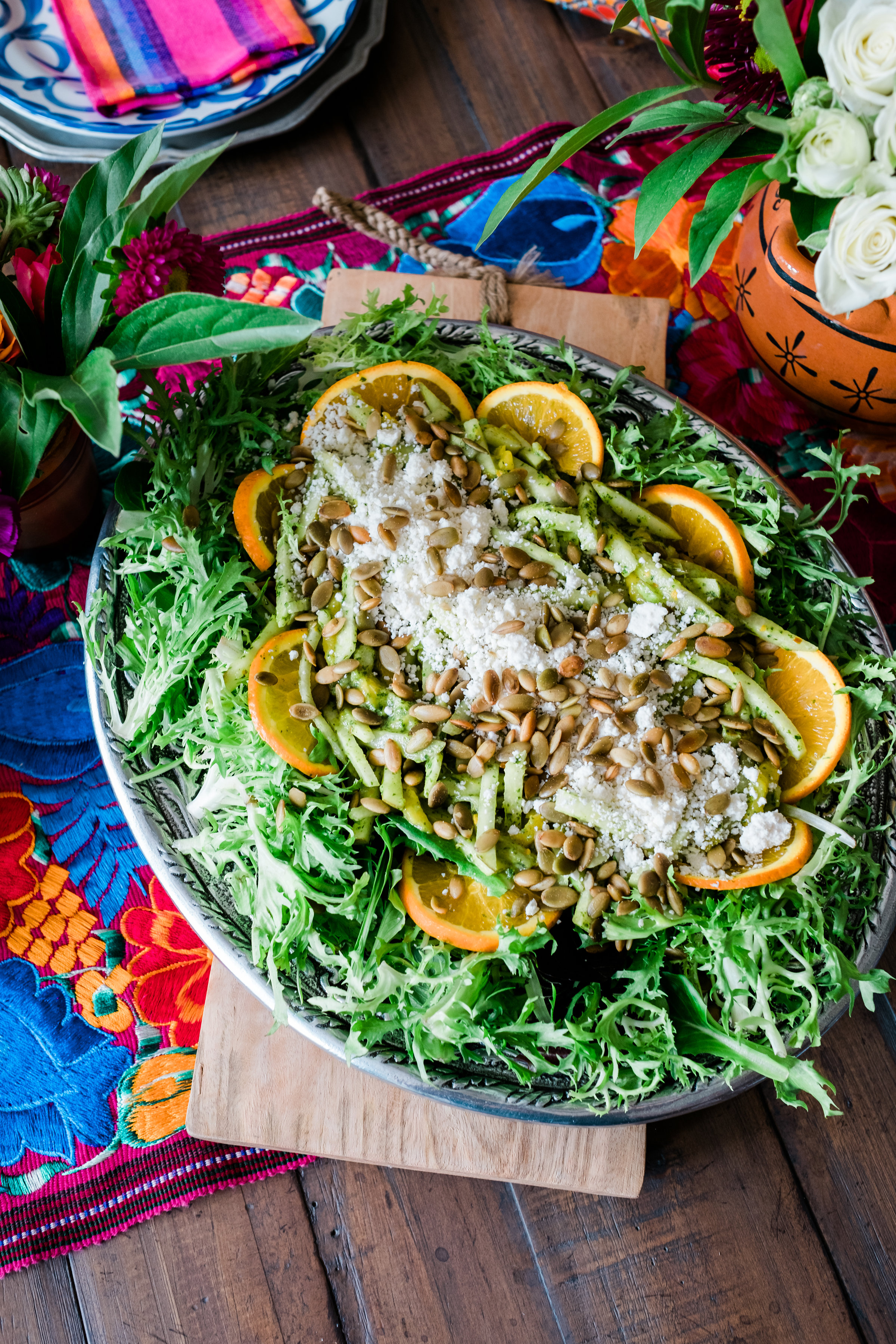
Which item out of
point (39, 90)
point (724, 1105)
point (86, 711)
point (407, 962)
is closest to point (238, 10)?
point (39, 90)

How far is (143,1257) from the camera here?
146 centimetres

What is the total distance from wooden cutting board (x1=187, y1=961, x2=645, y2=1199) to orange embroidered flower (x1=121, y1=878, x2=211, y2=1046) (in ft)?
0.40

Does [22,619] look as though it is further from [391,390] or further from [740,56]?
[740,56]

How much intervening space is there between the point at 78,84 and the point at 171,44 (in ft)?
0.65

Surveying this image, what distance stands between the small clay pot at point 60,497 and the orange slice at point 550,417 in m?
0.60

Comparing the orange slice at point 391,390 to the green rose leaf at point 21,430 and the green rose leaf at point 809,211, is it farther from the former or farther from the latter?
the green rose leaf at point 809,211

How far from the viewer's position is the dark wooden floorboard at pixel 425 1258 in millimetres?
1444

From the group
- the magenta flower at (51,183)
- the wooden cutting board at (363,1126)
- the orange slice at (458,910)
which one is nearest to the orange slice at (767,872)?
the orange slice at (458,910)

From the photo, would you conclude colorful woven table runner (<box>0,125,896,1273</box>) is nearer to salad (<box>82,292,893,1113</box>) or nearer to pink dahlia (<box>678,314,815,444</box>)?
pink dahlia (<box>678,314,815,444</box>)

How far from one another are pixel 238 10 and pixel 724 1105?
217 centimetres

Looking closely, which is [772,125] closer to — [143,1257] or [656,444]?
[656,444]

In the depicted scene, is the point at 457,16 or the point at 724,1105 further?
the point at 457,16

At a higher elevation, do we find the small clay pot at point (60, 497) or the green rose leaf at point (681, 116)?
the green rose leaf at point (681, 116)

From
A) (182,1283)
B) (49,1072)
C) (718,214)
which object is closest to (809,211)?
(718,214)
